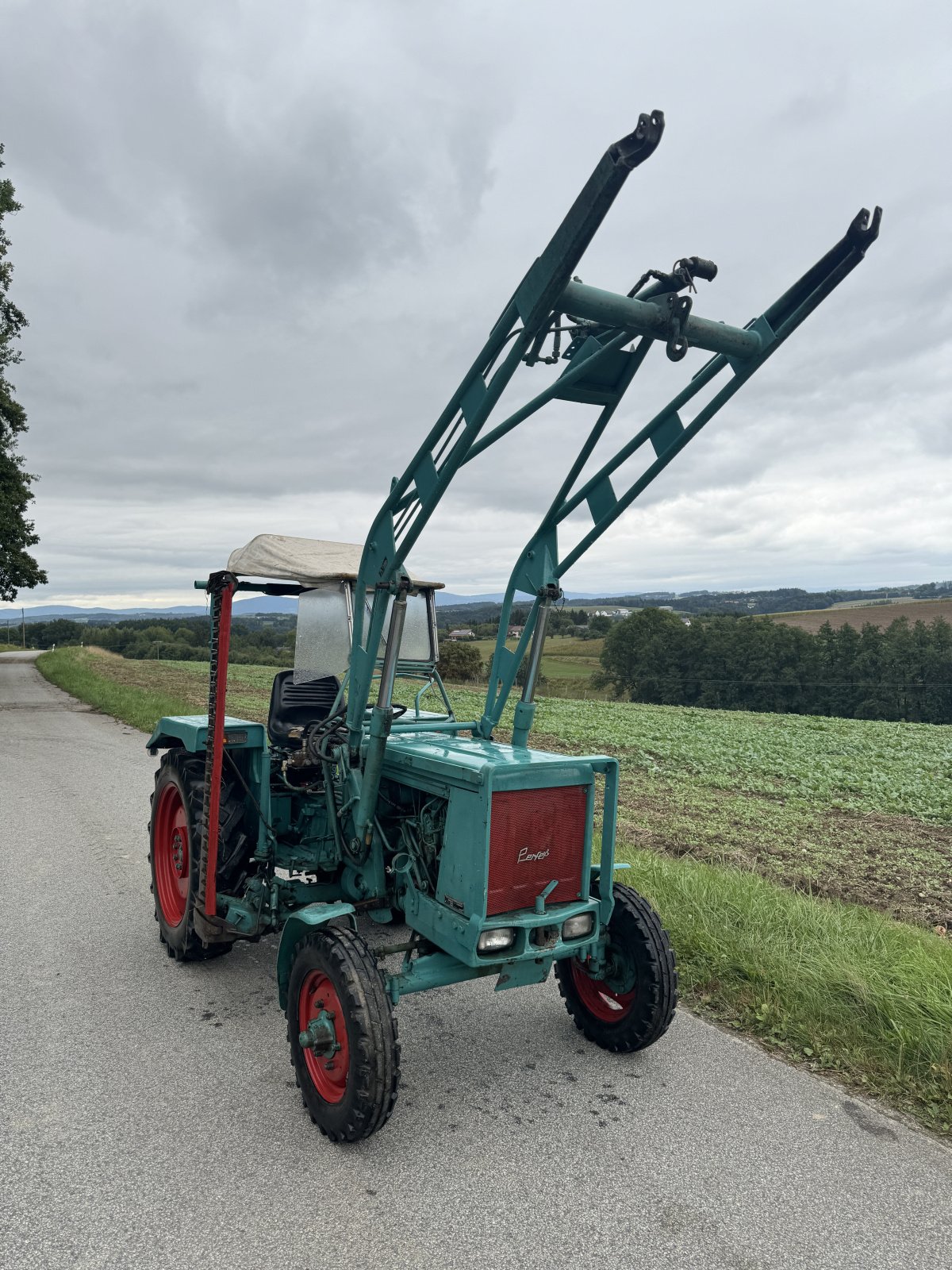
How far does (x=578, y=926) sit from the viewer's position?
323cm

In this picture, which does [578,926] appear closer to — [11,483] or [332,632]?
[332,632]

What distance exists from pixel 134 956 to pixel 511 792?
2708mm

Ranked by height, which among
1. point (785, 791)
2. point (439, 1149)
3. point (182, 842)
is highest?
point (182, 842)

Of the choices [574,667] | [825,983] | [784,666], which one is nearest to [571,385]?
[825,983]

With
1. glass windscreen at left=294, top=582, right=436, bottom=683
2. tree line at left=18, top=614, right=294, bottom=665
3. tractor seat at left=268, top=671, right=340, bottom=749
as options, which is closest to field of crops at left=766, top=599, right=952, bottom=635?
tree line at left=18, top=614, right=294, bottom=665

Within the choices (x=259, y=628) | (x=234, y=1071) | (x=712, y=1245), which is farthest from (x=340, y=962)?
(x=259, y=628)

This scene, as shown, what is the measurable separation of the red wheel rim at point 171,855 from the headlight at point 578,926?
234 cm

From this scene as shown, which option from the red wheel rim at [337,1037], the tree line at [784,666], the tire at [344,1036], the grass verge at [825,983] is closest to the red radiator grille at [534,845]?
the tire at [344,1036]

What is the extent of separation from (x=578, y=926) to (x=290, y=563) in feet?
7.87

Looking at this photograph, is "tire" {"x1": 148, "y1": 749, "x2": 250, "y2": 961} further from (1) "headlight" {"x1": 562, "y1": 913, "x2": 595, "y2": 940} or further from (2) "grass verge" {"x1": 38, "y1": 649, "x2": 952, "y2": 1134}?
(2) "grass verge" {"x1": 38, "y1": 649, "x2": 952, "y2": 1134}

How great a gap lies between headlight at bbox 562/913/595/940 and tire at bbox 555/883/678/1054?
30cm

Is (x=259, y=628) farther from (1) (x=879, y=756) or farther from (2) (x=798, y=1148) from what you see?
(1) (x=879, y=756)

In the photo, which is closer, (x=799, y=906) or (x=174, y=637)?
(x=799, y=906)

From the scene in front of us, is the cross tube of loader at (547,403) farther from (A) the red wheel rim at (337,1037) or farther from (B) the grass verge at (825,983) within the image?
(B) the grass verge at (825,983)
